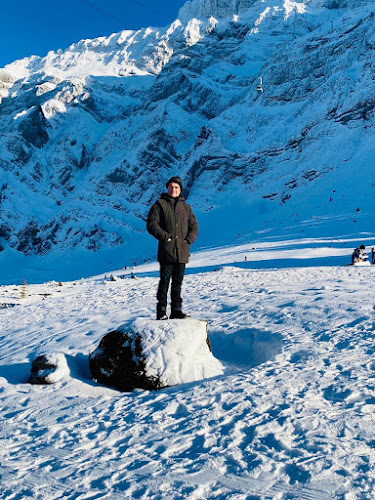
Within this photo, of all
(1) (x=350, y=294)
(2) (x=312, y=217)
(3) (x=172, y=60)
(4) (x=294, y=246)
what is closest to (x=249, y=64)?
(3) (x=172, y=60)

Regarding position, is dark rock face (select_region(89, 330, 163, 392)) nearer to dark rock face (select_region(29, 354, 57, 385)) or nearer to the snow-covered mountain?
dark rock face (select_region(29, 354, 57, 385))

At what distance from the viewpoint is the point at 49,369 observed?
5.45m

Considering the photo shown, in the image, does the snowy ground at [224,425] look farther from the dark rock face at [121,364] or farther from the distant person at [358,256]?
the distant person at [358,256]

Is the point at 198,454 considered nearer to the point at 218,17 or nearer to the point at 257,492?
the point at 257,492

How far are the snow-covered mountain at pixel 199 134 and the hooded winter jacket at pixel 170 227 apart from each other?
30.2 metres

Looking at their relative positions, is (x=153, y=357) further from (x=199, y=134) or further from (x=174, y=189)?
(x=199, y=134)

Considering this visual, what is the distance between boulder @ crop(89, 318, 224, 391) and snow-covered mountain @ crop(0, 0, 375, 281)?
1230 inches

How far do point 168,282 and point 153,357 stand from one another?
5.77ft

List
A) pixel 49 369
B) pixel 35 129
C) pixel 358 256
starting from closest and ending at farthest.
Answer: pixel 49 369
pixel 358 256
pixel 35 129

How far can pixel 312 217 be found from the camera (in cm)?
4334

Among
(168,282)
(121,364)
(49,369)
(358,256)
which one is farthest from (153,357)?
(358,256)

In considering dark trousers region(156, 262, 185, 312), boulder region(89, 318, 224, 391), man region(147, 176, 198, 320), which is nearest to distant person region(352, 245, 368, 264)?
dark trousers region(156, 262, 185, 312)

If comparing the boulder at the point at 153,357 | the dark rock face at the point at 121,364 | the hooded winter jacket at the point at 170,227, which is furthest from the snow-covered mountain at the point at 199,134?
the dark rock face at the point at 121,364

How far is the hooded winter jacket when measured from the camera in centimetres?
625
